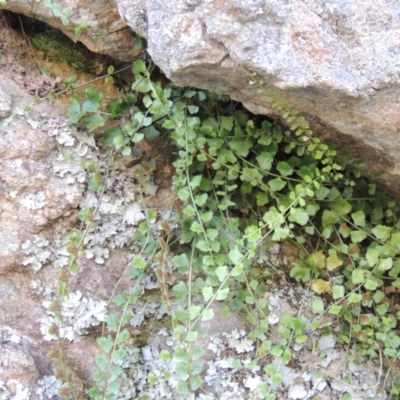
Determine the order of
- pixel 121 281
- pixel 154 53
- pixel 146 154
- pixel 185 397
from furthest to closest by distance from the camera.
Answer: pixel 146 154 → pixel 121 281 → pixel 185 397 → pixel 154 53

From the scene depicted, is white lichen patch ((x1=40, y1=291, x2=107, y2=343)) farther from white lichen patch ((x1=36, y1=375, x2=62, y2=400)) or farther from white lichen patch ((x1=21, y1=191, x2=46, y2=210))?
white lichen patch ((x1=21, y1=191, x2=46, y2=210))

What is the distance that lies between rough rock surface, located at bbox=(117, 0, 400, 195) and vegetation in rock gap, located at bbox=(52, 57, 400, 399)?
0.19 metres

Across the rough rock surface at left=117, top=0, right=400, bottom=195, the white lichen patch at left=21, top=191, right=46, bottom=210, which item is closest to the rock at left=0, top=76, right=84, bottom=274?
the white lichen patch at left=21, top=191, right=46, bottom=210

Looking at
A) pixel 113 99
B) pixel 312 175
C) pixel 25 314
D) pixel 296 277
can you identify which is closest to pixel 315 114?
pixel 312 175

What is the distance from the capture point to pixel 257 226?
165 cm

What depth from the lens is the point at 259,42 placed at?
4.11ft

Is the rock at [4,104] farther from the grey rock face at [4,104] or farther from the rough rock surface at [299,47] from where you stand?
the rough rock surface at [299,47]

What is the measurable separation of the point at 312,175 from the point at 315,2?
1.75ft

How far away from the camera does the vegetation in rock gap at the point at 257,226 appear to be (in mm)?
1532

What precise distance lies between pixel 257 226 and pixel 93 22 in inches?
31.0

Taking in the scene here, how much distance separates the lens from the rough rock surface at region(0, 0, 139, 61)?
1586mm

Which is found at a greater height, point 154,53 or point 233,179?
point 154,53

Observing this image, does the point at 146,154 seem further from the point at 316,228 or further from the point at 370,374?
the point at 370,374

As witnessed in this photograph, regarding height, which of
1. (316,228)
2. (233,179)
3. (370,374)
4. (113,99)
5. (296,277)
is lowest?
(370,374)
